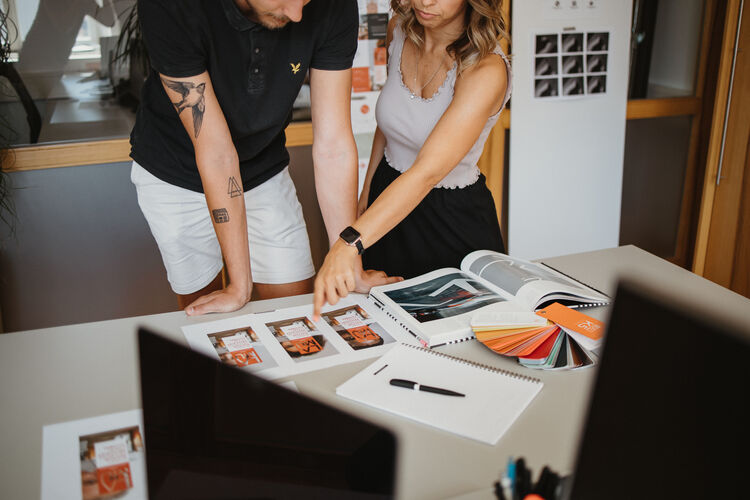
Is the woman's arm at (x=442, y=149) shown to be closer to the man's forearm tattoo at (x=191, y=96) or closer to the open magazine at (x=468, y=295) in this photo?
the open magazine at (x=468, y=295)

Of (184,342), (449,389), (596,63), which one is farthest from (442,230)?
(596,63)

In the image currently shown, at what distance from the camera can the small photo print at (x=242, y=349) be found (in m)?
1.21

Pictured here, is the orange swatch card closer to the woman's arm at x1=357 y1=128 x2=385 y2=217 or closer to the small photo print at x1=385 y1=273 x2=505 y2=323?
the small photo print at x1=385 y1=273 x2=505 y2=323

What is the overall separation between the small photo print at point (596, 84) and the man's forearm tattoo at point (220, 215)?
202cm

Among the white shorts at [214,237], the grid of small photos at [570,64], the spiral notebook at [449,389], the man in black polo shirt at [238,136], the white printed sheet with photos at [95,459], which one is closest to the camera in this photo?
the white printed sheet with photos at [95,459]

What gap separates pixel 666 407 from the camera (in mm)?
517

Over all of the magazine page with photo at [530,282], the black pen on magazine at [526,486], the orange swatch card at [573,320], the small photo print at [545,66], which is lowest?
the orange swatch card at [573,320]

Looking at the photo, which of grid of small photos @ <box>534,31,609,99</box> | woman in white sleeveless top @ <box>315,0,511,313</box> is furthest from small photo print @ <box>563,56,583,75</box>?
woman in white sleeveless top @ <box>315,0,511,313</box>

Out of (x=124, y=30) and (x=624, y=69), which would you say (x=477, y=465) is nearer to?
(x=124, y=30)

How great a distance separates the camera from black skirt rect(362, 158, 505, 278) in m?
1.84

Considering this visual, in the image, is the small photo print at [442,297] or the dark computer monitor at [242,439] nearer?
the dark computer monitor at [242,439]

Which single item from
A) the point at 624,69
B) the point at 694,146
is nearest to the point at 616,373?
the point at 624,69

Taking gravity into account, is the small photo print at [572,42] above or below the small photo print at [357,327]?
above

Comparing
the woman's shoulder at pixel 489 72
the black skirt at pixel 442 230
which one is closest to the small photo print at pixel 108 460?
the black skirt at pixel 442 230
